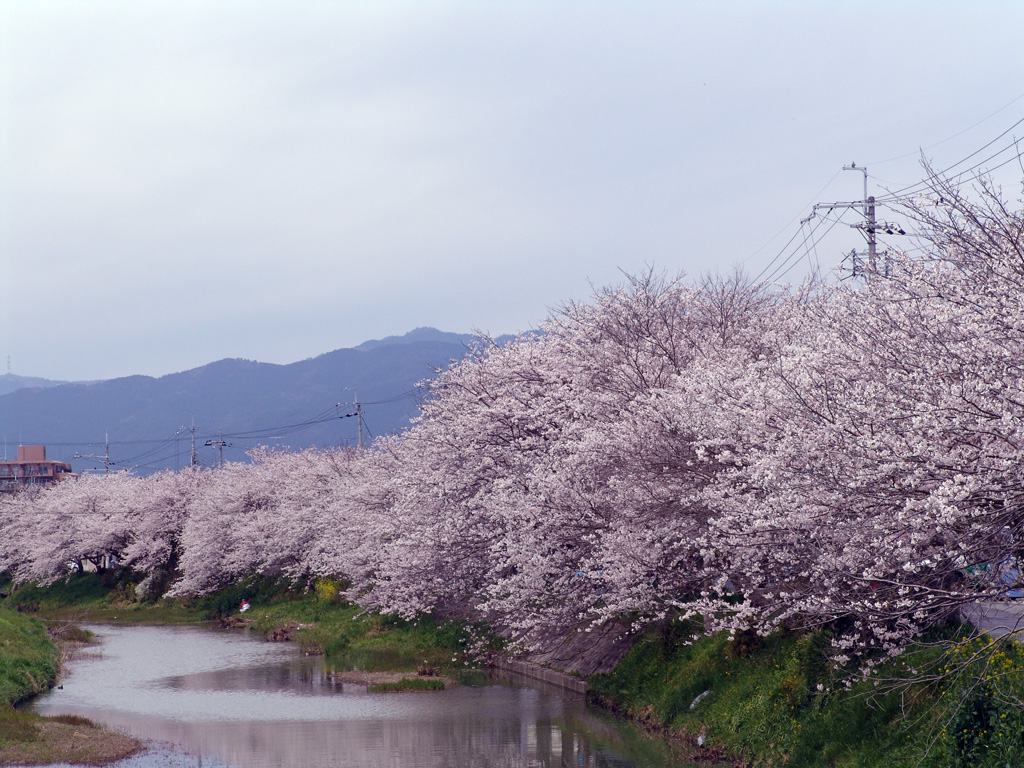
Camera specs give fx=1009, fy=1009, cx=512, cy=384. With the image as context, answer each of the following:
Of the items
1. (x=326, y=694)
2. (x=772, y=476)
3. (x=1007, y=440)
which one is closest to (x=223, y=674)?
(x=326, y=694)

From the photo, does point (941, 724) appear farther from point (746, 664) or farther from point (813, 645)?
point (746, 664)

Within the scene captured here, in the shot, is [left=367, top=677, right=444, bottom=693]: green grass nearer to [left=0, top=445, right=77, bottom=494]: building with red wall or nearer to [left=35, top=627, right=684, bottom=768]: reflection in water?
[left=35, top=627, right=684, bottom=768]: reflection in water

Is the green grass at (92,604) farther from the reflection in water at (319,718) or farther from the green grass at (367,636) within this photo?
the reflection in water at (319,718)

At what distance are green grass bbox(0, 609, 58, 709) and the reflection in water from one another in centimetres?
62

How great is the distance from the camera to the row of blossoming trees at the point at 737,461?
9.79 metres

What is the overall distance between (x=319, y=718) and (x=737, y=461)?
1314 centimetres

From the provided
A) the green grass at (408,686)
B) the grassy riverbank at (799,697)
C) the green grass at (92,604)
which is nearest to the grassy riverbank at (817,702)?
the grassy riverbank at (799,697)

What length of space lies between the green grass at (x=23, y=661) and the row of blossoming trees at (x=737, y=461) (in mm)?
9384

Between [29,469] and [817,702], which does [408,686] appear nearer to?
[817,702]

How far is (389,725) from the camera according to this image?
72.4 ft

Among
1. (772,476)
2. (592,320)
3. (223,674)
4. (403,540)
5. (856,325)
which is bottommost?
(223,674)

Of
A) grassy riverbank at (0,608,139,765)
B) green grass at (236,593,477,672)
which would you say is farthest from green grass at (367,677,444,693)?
grassy riverbank at (0,608,139,765)

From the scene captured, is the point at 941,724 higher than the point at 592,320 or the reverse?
the reverse

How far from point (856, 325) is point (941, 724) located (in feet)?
16.6
